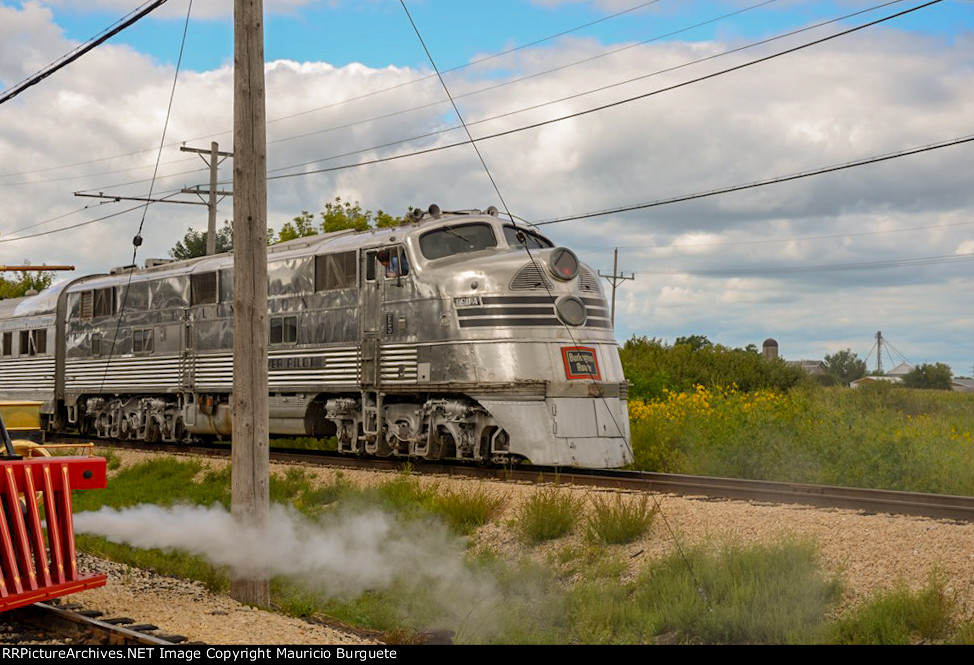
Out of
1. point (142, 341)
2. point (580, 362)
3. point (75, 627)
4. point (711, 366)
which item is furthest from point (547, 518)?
point (711, 366)

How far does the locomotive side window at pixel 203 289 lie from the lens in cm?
1858

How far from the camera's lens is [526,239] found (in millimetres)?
15602

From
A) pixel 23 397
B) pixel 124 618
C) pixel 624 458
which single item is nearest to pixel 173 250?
pixel 23 397

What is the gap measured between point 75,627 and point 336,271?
9.12 meters

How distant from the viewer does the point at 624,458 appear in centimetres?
1352

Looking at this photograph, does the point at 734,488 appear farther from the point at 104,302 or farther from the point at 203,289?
the point at 104,302

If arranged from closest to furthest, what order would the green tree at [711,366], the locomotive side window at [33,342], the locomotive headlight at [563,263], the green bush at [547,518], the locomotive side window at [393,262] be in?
the green bush at [547,518]
the locomotive headlight at [563,263]
the locomotive side window at [393,262]
the locomotive side window at [33,342]
the green tree at [711,366]

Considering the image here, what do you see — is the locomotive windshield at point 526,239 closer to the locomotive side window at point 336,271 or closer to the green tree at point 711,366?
the locomotive side window at point 336,271

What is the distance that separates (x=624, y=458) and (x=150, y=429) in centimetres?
1227

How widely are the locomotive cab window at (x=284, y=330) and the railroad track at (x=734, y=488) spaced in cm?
226

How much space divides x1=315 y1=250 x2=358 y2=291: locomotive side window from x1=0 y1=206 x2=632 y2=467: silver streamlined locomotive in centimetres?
2

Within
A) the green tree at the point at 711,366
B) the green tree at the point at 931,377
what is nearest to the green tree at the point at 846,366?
the green tree at the point at 931,377

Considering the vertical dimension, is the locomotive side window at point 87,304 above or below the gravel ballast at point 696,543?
above

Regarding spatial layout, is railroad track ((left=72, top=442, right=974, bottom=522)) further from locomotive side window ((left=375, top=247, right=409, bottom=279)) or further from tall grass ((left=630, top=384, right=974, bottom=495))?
locomotive side window ((left=375, top=247, right=409, bottom=279))
